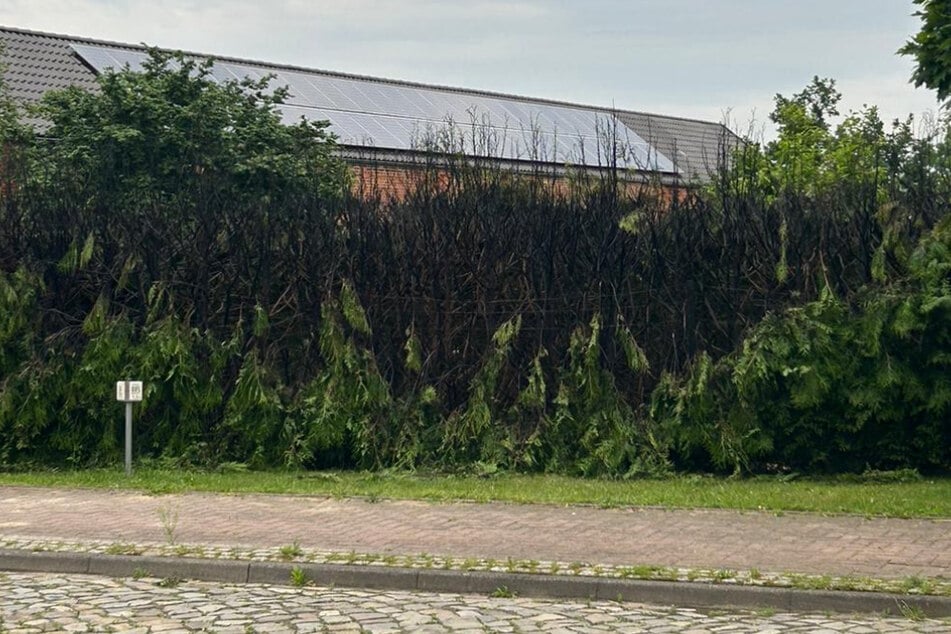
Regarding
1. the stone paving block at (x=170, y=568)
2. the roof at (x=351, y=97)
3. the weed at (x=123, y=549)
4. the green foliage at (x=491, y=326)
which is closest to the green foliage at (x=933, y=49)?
the green foliage at (x=491, y=326)

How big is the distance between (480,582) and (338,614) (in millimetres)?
1142

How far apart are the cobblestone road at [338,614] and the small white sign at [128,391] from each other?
5070mm

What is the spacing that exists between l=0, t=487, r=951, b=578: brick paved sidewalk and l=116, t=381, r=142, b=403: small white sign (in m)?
1.63

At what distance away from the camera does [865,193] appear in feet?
47.3

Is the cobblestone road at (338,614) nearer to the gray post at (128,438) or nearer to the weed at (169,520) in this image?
the weed at (169,520)

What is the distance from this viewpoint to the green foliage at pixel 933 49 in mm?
9445

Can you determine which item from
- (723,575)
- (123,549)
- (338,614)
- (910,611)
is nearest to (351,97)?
(123,549)

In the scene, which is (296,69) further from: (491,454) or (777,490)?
(777,490)

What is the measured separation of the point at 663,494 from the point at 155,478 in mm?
5571

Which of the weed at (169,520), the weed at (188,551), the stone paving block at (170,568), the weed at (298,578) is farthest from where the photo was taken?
the weed at (169,520)

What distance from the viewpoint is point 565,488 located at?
42.7 feet

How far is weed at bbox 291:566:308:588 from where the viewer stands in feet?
29.6

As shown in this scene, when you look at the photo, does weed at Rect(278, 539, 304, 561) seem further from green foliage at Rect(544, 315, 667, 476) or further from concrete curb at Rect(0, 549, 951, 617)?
green foliage at Rect(544, 315, 667, 476)

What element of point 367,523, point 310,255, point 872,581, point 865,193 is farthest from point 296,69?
point 872,581
